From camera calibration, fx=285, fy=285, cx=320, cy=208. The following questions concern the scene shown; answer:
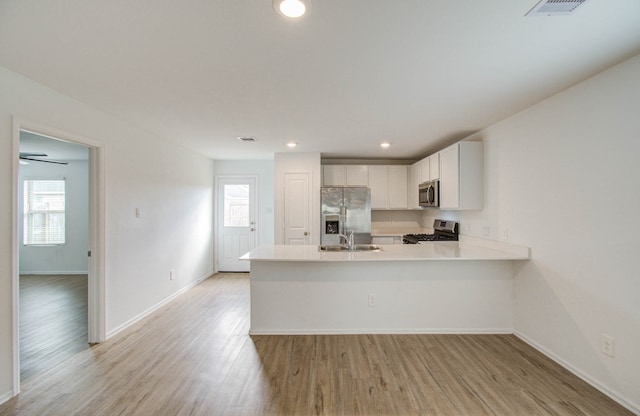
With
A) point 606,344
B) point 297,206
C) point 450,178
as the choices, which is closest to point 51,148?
point 297,206

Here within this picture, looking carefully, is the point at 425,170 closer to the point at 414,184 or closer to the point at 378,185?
the point at 414,184

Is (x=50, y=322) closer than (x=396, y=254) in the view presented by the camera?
No

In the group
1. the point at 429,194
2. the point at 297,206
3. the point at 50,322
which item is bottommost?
the point at 50,322

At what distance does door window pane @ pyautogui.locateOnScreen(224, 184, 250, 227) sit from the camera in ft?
19.4

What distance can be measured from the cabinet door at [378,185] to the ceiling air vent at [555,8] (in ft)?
12.7

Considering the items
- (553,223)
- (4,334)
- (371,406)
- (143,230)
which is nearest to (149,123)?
(143,230)

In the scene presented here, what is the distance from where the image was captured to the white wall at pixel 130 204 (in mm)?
2020

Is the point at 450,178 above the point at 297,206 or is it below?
above

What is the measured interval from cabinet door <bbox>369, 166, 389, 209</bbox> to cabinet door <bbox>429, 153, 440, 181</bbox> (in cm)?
105

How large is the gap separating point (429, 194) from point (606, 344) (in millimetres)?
2520

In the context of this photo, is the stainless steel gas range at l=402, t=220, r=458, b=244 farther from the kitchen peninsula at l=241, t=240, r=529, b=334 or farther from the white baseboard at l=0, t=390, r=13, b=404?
the white baseboard at l=0, t=390, r=13, b=404

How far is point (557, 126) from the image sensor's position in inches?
96.1

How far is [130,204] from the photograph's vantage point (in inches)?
130

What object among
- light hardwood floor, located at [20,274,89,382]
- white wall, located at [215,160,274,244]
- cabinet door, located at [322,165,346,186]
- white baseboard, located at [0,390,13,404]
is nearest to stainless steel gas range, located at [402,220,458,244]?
cabinet door, located at [322,165,346,186]
